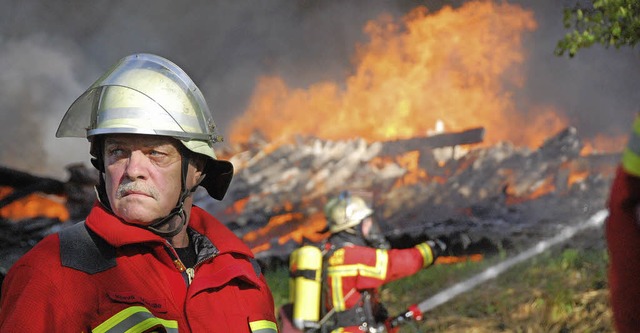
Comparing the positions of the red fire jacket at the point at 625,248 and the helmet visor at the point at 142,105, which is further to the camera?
the helmet visor at the point at 142,105

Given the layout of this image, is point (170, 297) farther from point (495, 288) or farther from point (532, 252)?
point (532, 252)

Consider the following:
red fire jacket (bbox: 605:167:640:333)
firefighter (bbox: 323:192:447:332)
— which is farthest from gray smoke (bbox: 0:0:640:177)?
red fire jacket (bbox: 605:167:640:333)

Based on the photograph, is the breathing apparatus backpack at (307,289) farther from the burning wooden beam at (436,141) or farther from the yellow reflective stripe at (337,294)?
the burning wooden beam at (436,141)

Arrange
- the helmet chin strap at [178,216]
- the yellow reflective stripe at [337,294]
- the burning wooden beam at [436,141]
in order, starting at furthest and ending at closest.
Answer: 1. the burning wooden beam at [436,141]
2. the yellow reflective stripe at [337,294]
3. the helmet chin strap at [178,216]

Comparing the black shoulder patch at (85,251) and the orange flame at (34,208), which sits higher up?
the orange flame at (34,208)

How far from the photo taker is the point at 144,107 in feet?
8.23

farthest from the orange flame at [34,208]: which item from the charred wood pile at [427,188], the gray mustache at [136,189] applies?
the gray mustache at [136,189]

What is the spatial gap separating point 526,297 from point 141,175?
6.33 meters

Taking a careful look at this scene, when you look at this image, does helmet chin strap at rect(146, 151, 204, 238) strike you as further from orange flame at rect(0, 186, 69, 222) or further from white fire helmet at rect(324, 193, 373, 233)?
orange flame at rect(0, 186, 69, 222)

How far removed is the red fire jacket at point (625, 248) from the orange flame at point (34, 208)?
11.3m

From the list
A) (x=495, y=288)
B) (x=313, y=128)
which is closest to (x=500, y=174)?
(x=495, y=288)

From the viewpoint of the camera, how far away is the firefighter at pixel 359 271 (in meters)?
5.56

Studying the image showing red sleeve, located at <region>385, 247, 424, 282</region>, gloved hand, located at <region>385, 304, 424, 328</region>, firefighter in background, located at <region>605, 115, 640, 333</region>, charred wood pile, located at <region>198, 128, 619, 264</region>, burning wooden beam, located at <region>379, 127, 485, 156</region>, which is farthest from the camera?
burning wooden beam, located at <region>379, 127, 485, 156</region>

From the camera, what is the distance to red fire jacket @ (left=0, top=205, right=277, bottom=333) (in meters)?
1.99
